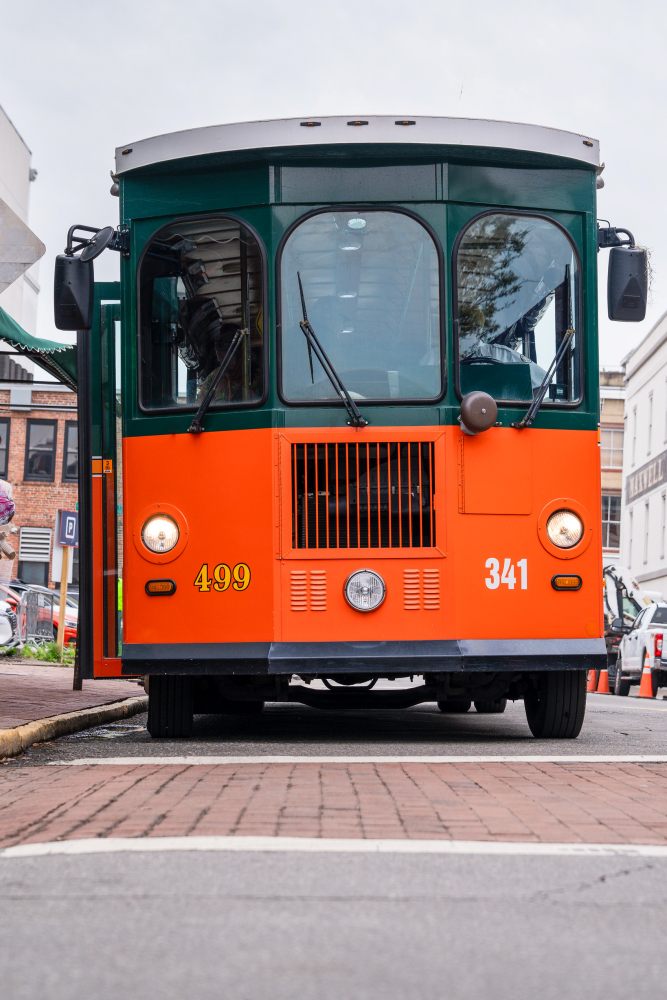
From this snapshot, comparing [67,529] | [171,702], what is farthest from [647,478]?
[171,702]

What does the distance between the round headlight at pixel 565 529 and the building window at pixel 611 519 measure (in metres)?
60.6

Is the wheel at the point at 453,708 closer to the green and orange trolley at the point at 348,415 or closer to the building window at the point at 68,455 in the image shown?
the green and orange trolley at the point at 348,415

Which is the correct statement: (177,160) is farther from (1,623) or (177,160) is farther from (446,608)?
(1,623)

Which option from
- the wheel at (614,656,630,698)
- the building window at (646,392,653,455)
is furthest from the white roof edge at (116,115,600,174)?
the building window at (646,392,653,455)

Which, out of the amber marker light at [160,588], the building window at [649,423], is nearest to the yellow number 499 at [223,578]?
the amber marker light at [160,588]

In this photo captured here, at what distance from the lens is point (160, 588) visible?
30.0 ft

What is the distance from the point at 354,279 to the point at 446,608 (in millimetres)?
2031

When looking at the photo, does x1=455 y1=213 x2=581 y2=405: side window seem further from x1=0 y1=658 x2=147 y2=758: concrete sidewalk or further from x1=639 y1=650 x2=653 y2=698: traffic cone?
x1=639 y1=650 x2=653 y2=698: traffic cone

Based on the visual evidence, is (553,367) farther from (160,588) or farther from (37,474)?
(37,474)

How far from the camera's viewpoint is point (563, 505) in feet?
30.2

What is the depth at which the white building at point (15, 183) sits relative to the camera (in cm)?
4019

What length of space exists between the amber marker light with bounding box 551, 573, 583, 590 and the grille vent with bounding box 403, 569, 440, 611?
0.73 meters

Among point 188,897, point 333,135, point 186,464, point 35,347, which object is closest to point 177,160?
point 333,135

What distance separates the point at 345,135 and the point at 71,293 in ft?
6.33
